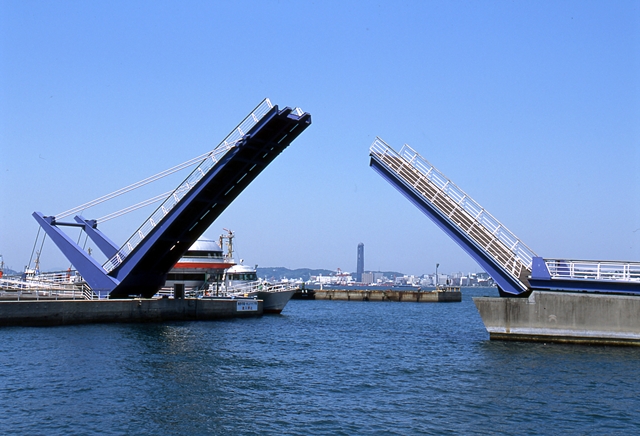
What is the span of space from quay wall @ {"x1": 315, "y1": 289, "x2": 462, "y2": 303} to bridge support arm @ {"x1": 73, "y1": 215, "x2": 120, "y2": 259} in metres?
57.5

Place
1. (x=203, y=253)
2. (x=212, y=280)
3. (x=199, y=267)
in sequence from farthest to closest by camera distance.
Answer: (x=212, y=280) < (x=203, y=253) < (x=199, y=267)

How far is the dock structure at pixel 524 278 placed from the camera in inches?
914

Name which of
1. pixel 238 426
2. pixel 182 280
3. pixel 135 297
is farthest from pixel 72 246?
pixel 238 426

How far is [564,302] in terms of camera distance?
2353 cm

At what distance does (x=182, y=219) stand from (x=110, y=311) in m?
5.60

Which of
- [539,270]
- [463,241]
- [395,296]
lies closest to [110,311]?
[463,241]

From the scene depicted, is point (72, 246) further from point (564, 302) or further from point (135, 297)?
point (564, 302)

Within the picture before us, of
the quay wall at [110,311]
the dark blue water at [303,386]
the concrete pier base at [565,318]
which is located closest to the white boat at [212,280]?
the quay wall at [110,311]

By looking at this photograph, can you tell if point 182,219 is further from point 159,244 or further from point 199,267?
point 199,267

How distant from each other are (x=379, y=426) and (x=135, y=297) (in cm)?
2327

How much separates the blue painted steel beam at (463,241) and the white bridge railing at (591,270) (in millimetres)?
1463

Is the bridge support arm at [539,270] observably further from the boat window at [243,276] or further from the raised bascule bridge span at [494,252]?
the boat window at [243,276]

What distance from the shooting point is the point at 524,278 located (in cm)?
2458

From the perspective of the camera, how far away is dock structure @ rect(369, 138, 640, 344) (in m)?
23.2
